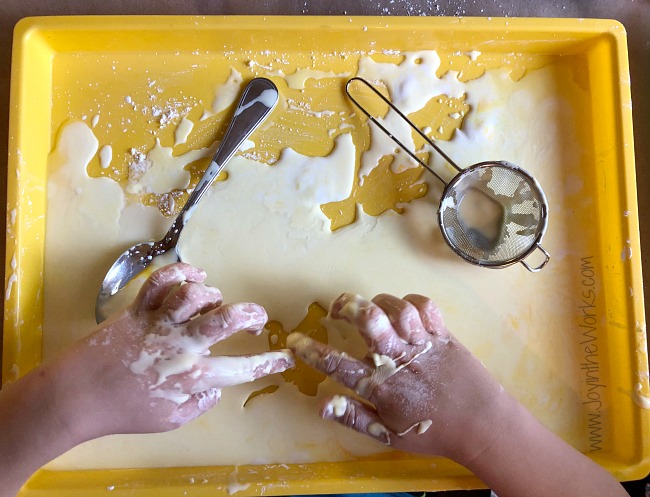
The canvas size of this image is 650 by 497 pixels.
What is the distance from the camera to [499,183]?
815 millimetres

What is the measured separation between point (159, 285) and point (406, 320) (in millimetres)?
326

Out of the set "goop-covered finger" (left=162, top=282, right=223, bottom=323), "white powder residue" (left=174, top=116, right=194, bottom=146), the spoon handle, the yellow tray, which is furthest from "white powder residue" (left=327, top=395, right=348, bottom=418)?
"white powder residue" (left=174, top=116, right=194, bottom=146)

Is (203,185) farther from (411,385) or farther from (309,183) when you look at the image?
(411,385)

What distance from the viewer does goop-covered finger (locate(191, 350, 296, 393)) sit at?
0.71 m

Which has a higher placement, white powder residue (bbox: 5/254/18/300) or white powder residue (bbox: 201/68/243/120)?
white powder residue (bbox: 201/68/243/120)

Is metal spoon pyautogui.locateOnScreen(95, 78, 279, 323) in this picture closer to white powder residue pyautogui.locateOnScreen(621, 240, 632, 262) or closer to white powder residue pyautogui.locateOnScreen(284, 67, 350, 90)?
white powder residue pyautogui.locateOnScreen(284, 67, 350, 90)

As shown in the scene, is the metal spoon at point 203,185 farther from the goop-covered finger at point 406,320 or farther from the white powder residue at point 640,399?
the white powder residue at point 640,399

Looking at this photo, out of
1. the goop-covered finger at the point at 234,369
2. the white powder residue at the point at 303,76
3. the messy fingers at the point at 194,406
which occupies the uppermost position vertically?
the white powder residue at the point at 303,76

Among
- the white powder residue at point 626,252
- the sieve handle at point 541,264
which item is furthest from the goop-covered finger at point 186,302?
the white powder residue at point 626,252

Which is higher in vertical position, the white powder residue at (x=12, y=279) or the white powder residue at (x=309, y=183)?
the white powder residue at (x=309, y=183)

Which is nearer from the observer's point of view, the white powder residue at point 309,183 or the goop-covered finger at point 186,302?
the goop-covered finger at point 186,302

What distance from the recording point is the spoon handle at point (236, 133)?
794mm

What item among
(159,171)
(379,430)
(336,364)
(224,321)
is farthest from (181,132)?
(379,430)

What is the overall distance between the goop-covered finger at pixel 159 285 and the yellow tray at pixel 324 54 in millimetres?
189
